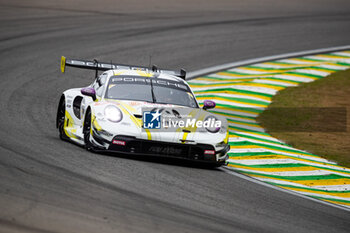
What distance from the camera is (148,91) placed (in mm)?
10039

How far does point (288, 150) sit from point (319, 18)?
16989 mm

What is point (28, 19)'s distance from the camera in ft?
74.7

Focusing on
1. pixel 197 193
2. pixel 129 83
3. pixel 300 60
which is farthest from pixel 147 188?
pixel 300 60

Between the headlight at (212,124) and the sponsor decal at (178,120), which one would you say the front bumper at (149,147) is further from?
the headlight at (212,124)

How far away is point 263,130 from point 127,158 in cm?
438

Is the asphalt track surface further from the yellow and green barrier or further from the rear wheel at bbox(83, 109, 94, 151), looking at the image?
the yellow and green barrier

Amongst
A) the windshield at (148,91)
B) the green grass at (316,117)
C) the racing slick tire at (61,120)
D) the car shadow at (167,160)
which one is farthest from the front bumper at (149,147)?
the green grass at (316,117)

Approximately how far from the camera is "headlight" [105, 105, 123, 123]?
901 centimetres

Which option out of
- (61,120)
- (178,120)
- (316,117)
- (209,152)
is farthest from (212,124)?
(316,117)

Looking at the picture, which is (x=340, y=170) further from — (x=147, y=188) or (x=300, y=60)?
(x=300, y=60)

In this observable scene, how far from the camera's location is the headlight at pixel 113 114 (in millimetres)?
9008

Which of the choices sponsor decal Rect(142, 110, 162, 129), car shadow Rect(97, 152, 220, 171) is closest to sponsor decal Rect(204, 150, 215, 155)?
car shadow Rect(97, 152, 220, 171)

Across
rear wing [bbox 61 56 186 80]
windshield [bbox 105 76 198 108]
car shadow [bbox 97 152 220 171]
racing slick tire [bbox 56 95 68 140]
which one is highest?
rear wing [bbox 61 56 186 80]

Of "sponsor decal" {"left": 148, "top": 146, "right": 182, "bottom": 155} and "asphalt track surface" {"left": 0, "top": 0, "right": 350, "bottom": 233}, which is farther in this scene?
"sponsor decal" {"left": 148, "top": 146, "right": 182, "bottom": 155}
